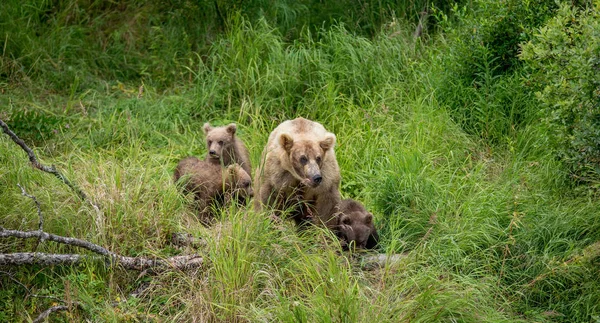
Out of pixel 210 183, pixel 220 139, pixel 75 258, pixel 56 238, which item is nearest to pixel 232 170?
pixel 210 183

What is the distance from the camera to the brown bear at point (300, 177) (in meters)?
6.88

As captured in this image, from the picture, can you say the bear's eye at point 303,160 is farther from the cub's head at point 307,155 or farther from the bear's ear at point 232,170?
the bear's ear at point 232,170

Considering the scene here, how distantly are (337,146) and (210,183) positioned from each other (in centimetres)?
147

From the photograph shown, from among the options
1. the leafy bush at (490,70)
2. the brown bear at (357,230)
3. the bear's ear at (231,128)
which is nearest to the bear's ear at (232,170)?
the bear's ear at (231,128)

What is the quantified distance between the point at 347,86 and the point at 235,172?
2.23 m

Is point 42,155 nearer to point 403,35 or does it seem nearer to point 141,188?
point 141,188

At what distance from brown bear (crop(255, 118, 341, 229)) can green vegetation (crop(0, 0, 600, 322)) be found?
0.34 metres

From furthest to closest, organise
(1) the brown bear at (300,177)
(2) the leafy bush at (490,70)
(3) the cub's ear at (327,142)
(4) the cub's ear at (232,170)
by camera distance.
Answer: (2) the leafy bush at (490,70)
(4) the cub's ear at (232,170)
(3) the cub's ear at (327,142)
(1) the brown bear at (300,177)

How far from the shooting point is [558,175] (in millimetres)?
7184

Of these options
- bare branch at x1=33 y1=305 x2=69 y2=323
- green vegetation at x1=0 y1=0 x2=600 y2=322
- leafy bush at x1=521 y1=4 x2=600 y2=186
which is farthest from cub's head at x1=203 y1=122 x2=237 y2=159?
leafy bush at x1=521 y1=4 x2=600 y2=186

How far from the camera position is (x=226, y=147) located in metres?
8.13

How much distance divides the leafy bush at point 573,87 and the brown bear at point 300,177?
1.67 metres

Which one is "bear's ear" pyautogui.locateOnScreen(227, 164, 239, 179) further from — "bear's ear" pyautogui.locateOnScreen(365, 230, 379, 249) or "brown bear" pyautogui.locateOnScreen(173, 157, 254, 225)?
"bear's ear" pyautogui.locateOnScreen(365, 230, 379, 249)

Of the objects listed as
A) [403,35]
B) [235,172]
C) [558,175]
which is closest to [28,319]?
[235,172]
